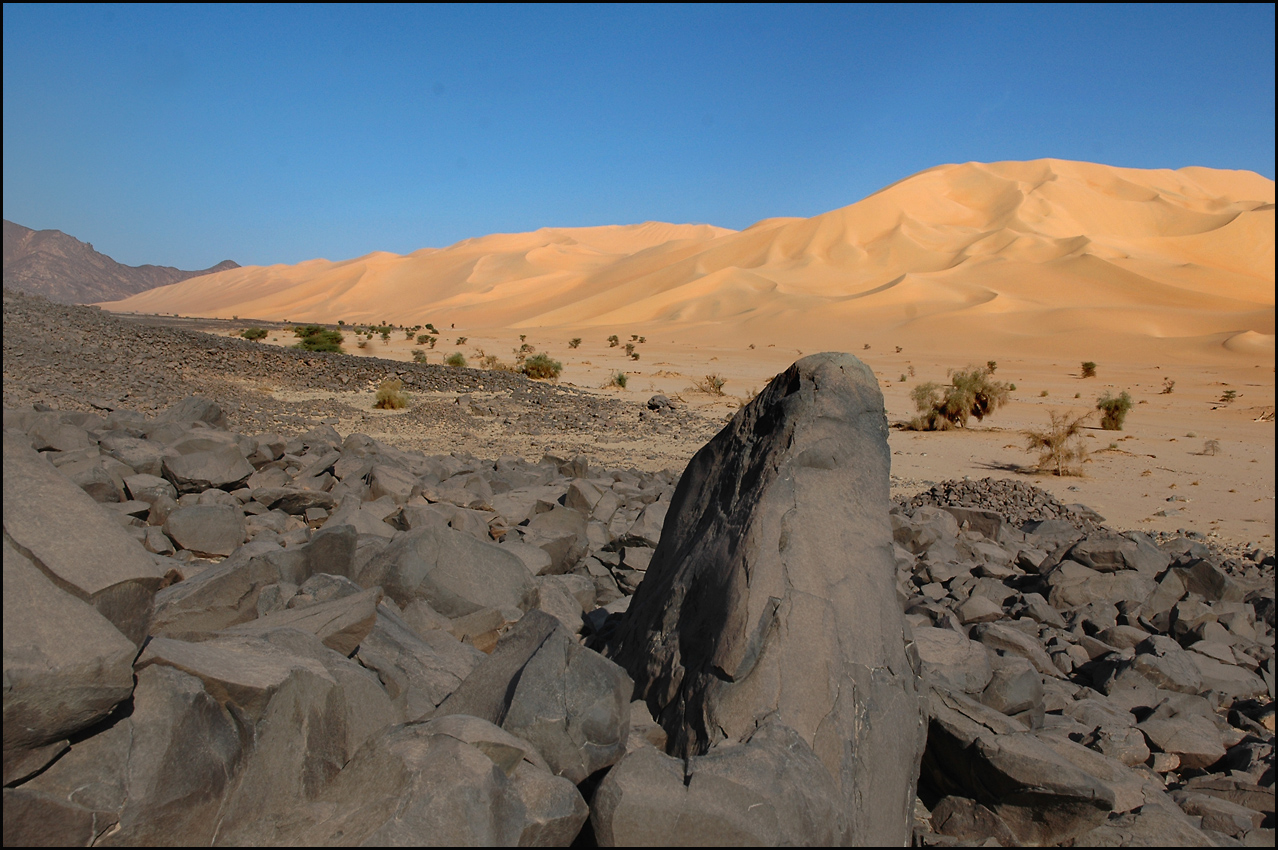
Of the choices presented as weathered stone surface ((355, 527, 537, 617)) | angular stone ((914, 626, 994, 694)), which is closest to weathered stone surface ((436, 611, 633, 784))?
weathered stone surface ((355, 527, 537, 617))

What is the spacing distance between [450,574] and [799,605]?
216cm

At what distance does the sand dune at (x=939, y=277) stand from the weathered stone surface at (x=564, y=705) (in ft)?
133

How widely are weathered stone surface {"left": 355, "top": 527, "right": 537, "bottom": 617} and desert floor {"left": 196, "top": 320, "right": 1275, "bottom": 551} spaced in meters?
7.48

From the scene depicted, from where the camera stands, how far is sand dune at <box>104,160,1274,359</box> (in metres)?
45.6

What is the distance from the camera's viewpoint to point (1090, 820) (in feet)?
8.86

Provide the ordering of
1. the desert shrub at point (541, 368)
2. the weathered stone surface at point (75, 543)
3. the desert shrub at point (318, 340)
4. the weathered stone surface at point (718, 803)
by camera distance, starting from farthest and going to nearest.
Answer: the desert shrub at point (318, 340)
the desert shrub at point (541, 368)
the weathered stone surface at point (75, 543)
the weathered stone surface at point (718, 803)

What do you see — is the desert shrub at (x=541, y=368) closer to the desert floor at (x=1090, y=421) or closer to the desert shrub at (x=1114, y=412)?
the desert floor at (x=1090, y=421)

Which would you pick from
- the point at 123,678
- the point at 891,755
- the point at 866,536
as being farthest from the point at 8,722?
the point at 866,536

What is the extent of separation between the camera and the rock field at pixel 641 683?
214 centimetres

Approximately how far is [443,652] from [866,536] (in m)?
1.89

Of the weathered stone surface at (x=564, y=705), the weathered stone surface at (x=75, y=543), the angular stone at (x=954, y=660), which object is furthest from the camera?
the angular stone at (x=954, y=660)

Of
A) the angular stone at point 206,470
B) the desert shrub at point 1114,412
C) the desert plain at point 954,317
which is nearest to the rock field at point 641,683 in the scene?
the angular stone at point 206,470

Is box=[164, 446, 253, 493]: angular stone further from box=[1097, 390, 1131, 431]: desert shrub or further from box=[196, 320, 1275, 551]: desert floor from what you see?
box=[1097, 390, 1131, 431]: desert shrub

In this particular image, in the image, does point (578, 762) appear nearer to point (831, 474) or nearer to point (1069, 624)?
point (831, 474)
